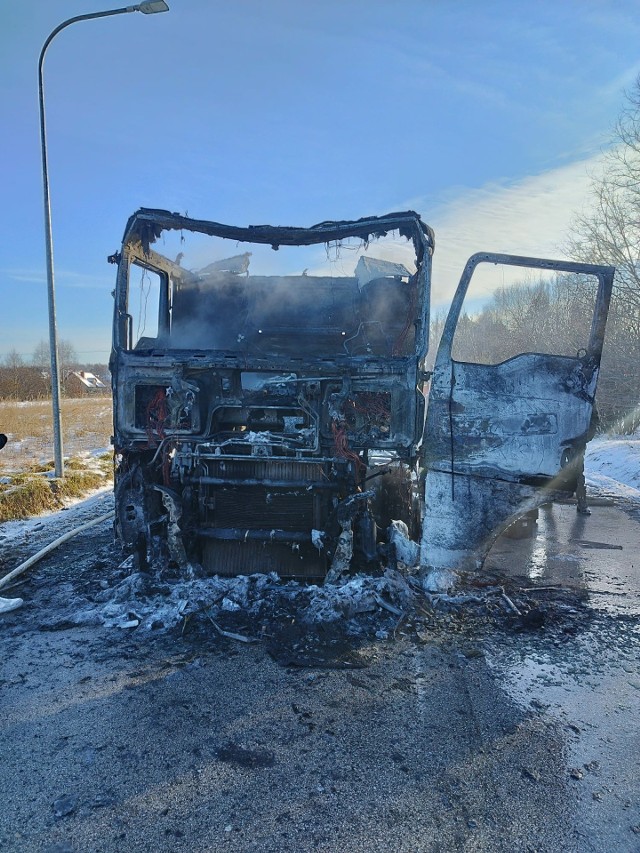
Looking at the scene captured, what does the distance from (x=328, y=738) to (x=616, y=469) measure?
41.1ft

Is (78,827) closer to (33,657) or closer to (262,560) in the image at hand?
(33,657)

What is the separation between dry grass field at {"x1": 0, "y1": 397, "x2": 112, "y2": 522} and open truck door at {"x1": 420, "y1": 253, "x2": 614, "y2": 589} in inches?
240

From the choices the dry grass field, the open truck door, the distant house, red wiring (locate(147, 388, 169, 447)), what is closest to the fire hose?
the dry grass field

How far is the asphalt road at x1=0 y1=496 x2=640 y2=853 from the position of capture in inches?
86.0

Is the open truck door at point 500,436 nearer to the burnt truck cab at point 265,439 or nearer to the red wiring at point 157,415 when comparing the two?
the burnt truck cab at point 265,439

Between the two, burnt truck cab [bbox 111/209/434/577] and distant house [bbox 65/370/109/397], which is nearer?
burnt truck cab [bbox 111/209/434/577]

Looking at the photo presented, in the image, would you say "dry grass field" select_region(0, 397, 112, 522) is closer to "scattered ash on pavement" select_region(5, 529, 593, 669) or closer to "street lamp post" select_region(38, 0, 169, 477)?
"street lamp post" select_region(38, 0, 169, 477)

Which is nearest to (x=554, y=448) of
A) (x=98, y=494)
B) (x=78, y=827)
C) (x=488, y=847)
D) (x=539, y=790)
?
(x=539, y=790)

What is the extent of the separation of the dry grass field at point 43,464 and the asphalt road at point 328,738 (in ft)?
13.4

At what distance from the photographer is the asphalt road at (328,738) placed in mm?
2184

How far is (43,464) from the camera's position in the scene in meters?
11.1

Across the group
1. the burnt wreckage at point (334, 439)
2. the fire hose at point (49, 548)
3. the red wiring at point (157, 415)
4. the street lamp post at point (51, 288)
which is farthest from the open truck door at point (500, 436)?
the street lamp post at point (51, 288)

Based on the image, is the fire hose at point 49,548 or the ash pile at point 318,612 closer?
the ash pile at point 318,612

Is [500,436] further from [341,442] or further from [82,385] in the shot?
[82,385]
